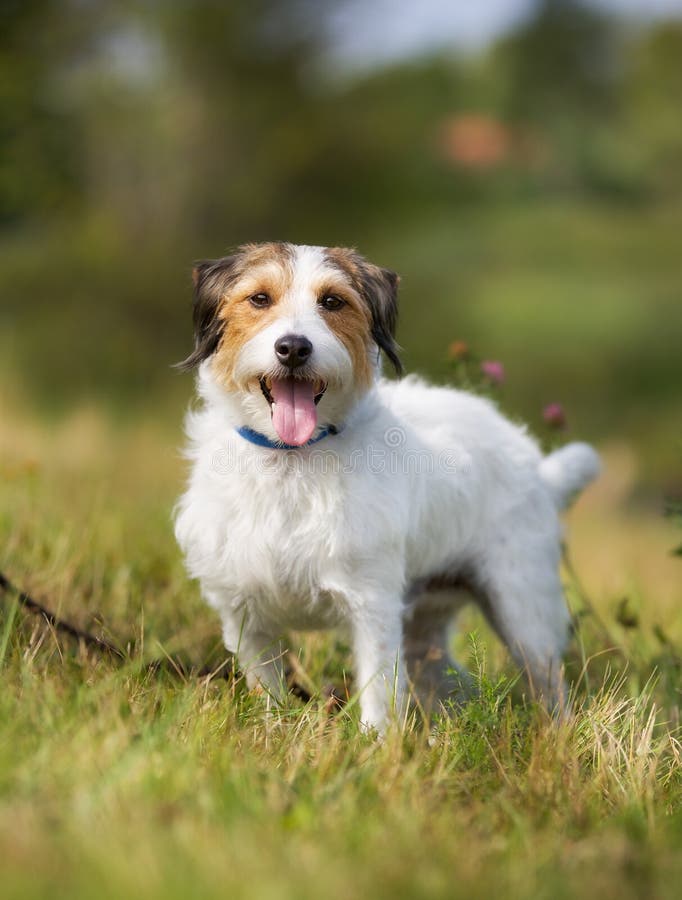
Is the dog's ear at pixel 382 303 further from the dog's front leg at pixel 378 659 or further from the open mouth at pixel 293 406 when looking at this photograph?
the dog's front leg at pixel 378 659

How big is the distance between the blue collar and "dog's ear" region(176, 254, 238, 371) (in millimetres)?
321

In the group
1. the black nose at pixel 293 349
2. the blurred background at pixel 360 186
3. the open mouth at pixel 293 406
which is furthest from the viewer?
the blurred background at pixel 360 186

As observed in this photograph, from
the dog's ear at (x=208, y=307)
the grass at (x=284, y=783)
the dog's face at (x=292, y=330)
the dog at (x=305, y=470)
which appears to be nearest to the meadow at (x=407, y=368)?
the grass at (x=284, y=783)

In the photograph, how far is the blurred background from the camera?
20.9m

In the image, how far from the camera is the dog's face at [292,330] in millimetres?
3766

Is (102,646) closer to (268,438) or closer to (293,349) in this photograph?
(268,438)

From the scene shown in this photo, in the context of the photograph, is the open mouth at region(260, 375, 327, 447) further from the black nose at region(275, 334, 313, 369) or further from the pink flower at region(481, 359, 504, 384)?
the pink flower at region(481, 359, 504, 384)

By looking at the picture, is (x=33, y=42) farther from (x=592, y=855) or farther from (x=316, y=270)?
(x=592, y=855)

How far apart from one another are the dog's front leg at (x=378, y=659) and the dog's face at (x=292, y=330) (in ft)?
2.42

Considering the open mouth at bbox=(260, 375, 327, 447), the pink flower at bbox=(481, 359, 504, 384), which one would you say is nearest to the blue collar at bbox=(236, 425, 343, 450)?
the open mouth at bbox=(260, 375, 327, 447)

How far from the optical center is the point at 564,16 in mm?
40688

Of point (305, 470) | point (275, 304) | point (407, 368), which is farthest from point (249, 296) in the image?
point (407, 368)

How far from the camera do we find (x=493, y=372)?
5.67 metres

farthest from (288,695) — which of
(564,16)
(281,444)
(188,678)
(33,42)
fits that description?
(564,16)
